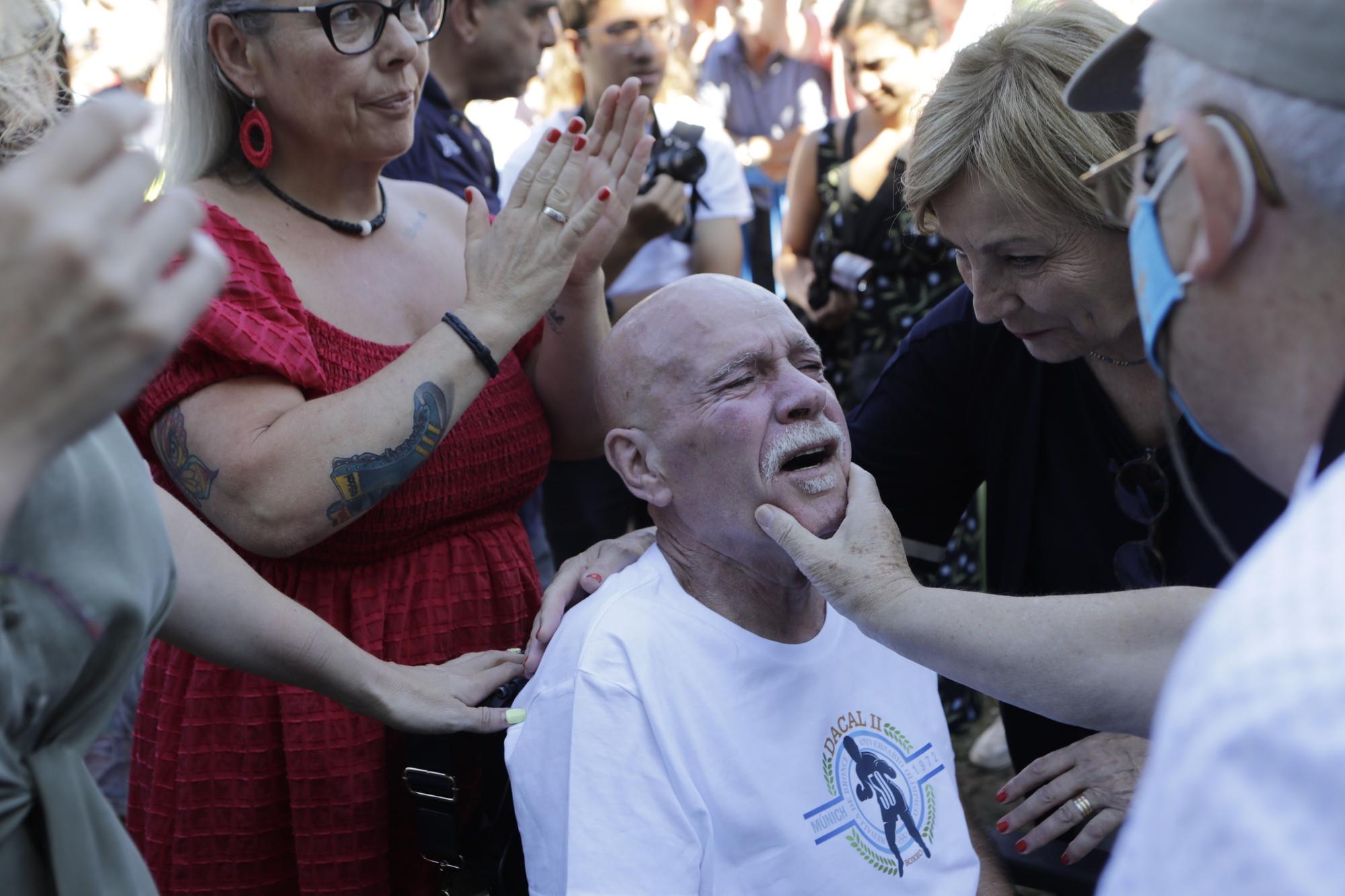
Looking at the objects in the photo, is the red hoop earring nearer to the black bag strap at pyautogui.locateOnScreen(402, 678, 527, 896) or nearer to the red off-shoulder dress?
the red off-shoulder dress

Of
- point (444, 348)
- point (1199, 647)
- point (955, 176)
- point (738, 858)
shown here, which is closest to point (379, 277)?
point (444, 348)

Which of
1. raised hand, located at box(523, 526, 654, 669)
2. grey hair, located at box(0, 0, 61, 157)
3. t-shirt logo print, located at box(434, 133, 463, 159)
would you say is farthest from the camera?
t-shirt logo print, located at box(434, 133, 463, 159)

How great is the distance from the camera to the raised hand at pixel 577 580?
2.05 meters

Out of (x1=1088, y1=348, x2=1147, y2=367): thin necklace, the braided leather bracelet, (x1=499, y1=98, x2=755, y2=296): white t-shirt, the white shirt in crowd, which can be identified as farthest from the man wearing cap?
(x1=499, y1=98, x2=755, y2=296): white t-shirt

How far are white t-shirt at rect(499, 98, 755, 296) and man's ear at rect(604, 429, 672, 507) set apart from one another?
1756 mm

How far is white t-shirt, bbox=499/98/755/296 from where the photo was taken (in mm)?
4020

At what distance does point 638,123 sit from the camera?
2.37 metres

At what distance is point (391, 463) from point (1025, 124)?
47.1 inches

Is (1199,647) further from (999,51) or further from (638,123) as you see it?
(638,123)

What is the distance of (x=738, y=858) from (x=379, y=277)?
4.11 feet

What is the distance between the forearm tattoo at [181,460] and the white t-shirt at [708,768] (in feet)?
2.04

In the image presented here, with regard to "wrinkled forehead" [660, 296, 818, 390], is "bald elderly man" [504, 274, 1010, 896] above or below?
below

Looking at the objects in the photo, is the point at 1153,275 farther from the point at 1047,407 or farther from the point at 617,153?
the point at 617,153

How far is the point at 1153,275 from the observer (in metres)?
1.12
